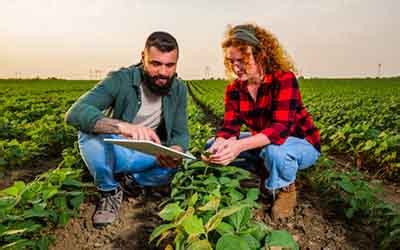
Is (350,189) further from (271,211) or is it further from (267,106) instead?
(267,106)

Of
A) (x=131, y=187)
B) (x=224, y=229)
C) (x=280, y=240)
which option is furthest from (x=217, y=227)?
(x=131, y=187)

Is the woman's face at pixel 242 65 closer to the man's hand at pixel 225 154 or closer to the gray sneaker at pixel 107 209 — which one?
the man's hand at pixel 225 154

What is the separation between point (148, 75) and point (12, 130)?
4.45 metres

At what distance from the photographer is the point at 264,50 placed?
3.20 metres

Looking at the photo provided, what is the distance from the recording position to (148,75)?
A: 3197mm

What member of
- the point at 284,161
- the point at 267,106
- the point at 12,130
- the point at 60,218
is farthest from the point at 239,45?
the point at 12,130

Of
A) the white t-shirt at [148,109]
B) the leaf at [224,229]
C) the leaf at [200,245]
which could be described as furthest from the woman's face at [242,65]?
the leaf at [200,245]

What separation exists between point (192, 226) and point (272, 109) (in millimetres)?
1642

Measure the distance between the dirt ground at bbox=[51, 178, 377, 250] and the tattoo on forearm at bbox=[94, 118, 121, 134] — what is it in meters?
0.77

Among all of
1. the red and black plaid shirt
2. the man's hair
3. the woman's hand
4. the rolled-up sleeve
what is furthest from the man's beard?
the rolled-up sleeve

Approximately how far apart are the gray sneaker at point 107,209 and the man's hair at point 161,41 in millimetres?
1178

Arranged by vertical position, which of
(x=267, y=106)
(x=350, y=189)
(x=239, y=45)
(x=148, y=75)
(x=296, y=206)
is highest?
(x=239, y=45)

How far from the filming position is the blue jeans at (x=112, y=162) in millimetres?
3186

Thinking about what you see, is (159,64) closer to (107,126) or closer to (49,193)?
(107,126)
